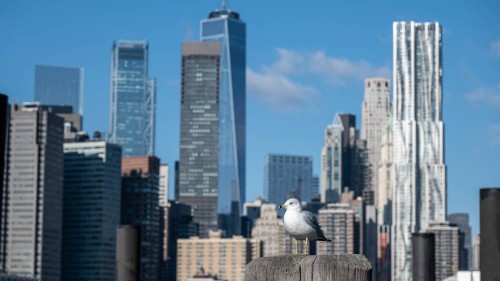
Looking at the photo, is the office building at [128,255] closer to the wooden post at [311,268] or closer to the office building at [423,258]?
the office building at [423,258]

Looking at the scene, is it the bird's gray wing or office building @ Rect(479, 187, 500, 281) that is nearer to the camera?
office building @ Rect(479, 187, 500, 281)

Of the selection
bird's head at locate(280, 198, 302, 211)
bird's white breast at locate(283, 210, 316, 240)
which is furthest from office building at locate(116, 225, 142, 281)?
bird's white breast at locate(283, 210, 316, 240)

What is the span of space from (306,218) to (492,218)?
151 cm

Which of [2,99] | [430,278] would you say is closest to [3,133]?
[2,99]

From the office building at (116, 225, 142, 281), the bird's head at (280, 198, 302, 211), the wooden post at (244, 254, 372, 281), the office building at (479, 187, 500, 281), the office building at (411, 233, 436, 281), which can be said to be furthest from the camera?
the office building at (411, 233, 436, 281)

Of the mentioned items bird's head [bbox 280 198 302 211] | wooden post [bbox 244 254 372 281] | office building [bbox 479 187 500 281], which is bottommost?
wooden post [bbox 244 254 372 281]

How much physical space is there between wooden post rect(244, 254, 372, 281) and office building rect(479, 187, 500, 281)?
110cm

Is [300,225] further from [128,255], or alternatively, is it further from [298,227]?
[128,255]

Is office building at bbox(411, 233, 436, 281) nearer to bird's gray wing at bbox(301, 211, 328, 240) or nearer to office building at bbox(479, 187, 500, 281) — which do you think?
bird's gray wing at bbox(301, 211, 328, 240)

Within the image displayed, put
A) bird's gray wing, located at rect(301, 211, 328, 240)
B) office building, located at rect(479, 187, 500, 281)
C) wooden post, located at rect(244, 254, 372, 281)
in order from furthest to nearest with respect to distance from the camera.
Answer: bird's gray wing, located at rect(301, 211, 328, 240), office building, located at rect(479, 187, 500, 281), wooden post, located at rect(244, 254, 372, 281)

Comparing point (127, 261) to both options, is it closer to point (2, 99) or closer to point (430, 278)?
point (2, 99)

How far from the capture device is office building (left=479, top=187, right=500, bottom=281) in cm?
941

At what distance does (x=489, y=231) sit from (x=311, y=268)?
1531mm

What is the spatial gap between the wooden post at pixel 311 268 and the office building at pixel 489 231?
3.60 feet
